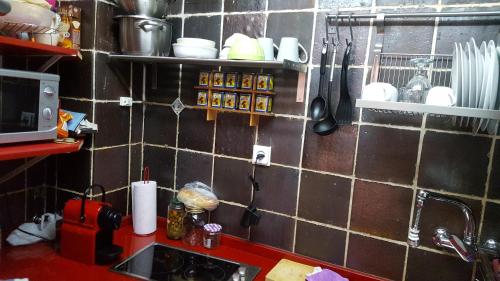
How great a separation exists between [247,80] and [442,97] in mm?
783

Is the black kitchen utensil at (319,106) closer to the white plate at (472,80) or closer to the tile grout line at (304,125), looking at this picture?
the tile grout line at (304,125)

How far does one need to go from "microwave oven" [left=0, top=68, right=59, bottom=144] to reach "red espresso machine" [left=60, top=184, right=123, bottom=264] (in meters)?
0.31

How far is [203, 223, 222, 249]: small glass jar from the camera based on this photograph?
1563 mm

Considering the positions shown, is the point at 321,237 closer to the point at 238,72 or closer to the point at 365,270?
the point at 365,270

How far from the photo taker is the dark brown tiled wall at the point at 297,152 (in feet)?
4.03

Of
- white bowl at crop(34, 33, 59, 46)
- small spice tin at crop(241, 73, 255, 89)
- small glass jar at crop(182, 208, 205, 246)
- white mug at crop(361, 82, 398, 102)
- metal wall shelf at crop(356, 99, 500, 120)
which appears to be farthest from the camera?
small glass jar at crop(182, 208, 205, 246)

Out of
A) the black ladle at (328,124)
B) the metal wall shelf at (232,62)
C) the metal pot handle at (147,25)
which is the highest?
the metal pot handle at (147,25)

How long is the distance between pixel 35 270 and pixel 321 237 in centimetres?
113

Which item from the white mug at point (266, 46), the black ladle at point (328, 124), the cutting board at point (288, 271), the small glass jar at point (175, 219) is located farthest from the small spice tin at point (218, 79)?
the cutting board at point (288, 271)

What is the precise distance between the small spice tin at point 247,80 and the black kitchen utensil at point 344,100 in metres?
0.39

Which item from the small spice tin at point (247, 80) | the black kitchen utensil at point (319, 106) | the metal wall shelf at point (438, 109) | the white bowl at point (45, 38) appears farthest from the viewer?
the small spice tin at point (247, 80)

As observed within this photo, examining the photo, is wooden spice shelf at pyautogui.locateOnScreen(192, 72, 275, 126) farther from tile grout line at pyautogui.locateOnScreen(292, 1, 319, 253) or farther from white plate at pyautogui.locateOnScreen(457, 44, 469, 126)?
white plate at pyautogui.locateOnScreen(457, 44, 469, 126)

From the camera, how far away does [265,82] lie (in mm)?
1467

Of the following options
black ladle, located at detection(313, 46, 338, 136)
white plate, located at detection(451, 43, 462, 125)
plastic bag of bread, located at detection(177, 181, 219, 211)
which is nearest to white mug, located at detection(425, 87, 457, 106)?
white plate, located at detection(451, 43, 462, 125)
